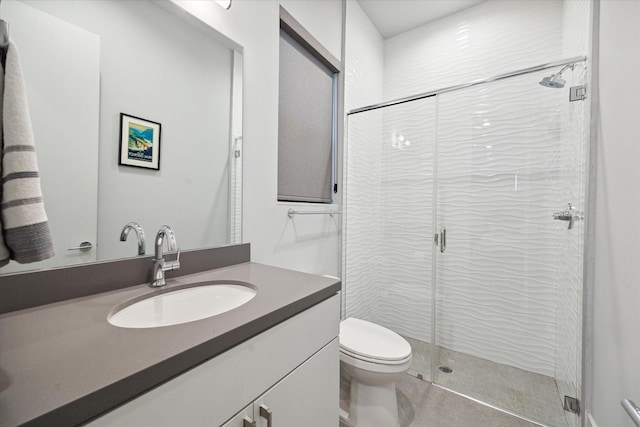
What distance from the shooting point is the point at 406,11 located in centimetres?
228

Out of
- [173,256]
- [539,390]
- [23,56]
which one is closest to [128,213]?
[173,256]

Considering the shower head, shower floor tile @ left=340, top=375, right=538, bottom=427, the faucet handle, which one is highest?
the shower head

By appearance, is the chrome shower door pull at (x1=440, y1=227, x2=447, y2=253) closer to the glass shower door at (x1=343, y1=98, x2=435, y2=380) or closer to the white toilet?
the glass shower door at (x1=343, y1=98, x2=435, y2=380)

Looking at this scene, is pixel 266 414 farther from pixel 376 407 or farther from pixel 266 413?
pixel 376 407

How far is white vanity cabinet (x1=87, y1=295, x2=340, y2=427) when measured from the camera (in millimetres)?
486

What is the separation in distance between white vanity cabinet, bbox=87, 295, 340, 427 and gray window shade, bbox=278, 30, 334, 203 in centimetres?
89

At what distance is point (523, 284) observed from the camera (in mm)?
1867

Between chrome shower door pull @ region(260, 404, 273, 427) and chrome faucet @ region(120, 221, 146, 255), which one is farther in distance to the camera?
chrome faucet @ region(120, 221, 146, 255)

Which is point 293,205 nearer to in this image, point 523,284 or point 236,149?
point 236,149

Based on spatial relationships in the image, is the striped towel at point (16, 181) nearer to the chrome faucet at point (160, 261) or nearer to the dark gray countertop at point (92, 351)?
the dark gray countertop at point (92, 351)

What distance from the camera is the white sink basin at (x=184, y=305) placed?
762 mm

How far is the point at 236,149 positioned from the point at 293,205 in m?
0.49

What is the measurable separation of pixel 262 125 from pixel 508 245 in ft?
6.01

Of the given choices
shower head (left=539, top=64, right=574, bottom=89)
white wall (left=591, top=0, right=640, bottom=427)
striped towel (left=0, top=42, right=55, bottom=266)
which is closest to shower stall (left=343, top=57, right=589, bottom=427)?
shower head (left=539, top=64, right=574, bottom=89)
